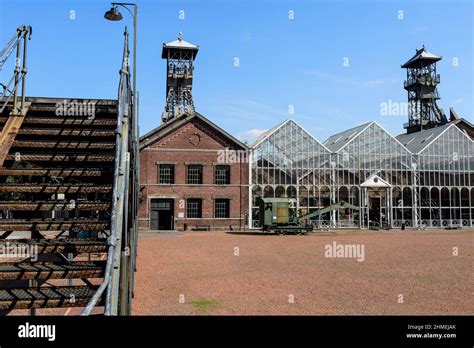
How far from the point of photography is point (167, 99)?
2168 inches

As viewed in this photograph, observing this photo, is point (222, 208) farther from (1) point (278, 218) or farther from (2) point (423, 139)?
(2) point (423, 139)

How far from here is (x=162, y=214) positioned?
38.5m

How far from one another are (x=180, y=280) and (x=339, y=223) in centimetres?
3019

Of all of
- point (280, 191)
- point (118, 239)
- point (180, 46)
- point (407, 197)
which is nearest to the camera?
point (118, 239)

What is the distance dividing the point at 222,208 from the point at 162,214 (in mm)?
5671

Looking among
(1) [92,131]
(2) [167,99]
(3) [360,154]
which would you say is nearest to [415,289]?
(1) [92,131]

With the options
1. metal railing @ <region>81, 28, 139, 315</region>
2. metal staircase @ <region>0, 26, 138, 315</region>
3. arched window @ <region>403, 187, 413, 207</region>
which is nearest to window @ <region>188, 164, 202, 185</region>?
arched window @ <region>403, 187, 413, 207</region>

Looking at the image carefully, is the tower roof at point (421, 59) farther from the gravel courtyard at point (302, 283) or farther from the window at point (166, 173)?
the gravel courtyard at point (302, 283)

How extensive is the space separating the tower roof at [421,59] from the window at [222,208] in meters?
41.7

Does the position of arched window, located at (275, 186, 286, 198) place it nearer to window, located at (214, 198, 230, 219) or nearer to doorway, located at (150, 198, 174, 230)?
window, located at (214, 198, 230, 219)

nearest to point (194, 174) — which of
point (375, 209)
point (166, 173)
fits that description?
point (166, 173)

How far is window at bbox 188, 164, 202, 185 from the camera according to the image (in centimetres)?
3875

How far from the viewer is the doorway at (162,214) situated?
37.9 m

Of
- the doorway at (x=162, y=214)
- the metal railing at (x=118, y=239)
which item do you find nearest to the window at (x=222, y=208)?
the doorway at (x=162, y=214)
